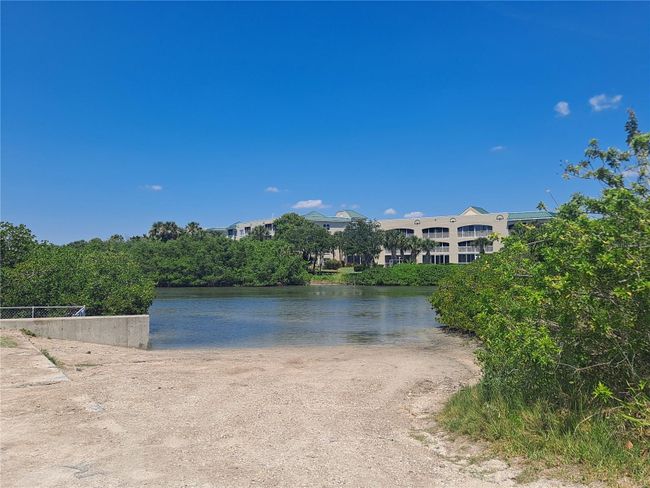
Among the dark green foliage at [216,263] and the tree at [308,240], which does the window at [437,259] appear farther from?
the dark green foliage at [216,263]

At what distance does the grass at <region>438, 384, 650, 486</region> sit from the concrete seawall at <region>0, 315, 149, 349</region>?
1494 cm

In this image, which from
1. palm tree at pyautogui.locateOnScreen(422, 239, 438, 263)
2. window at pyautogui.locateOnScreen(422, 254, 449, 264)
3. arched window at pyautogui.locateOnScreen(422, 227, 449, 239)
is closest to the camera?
palm tree at pyautogui.locateOnScreen(422, 239, 438, 263)

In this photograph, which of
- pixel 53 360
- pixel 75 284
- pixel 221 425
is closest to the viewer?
pixel 221 425

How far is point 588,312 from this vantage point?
607cm

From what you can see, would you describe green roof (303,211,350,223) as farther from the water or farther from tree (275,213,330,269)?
the water

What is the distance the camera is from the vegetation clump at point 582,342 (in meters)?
5.64

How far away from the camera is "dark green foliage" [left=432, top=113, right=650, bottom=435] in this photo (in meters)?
5.69

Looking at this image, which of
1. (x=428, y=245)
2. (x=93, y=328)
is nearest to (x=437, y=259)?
(x=428, y=245)

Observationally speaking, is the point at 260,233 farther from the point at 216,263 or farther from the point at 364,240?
the point at 216,263

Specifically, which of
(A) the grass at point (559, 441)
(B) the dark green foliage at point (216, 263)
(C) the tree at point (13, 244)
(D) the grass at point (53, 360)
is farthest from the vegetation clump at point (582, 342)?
(B) the dark green foliage at point (216, 263)

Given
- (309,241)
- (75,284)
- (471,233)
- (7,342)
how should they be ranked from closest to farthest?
(7,342) → (75,284) → (471,233) → (309,241)

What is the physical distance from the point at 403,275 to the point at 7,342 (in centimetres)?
8227

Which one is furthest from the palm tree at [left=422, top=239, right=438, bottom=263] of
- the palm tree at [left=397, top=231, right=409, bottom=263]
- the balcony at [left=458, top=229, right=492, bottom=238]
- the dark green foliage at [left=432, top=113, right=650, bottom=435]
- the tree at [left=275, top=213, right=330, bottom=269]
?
the dark green foliage at [left=432, top=113, right=650, bottom=435]

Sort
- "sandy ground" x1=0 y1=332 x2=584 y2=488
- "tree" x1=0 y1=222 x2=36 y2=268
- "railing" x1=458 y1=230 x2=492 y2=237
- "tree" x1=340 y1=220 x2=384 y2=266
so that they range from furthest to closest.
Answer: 1. "tree" x1=340 y1=220 x2=384 y2=266
2. "railing" x1=458 y1=230 x2=492 y2=237
3. "tree" x1=0 y1=222 x2=36 y2=268
4. "sandy ground" x1=0 y1=332 x2=584 y2=488
